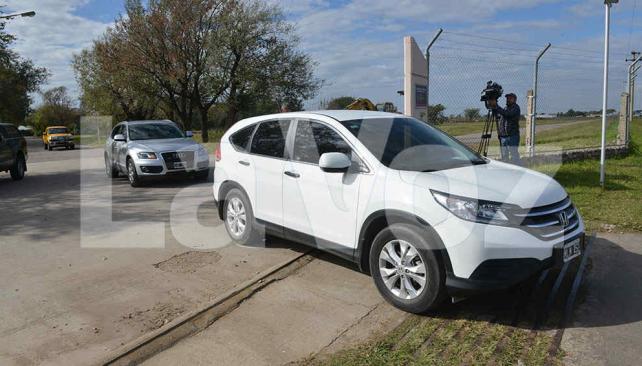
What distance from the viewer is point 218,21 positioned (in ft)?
96.9

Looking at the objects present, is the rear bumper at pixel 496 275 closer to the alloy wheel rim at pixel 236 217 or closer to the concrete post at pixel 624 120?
the alloy wheel rim at pixel 236 217

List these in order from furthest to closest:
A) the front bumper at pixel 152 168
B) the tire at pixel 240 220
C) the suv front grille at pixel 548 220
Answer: the front bumper at pixel 152 168 → the tire at pixel 240 220 → the suv front grille at pixel 548 220

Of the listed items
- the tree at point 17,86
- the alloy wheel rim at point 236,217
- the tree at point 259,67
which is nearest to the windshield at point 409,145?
the alloy wheel rim at point 236,217

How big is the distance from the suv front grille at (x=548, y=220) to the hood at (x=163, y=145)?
9255 millimetres

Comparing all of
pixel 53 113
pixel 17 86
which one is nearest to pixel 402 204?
pixel 17 86

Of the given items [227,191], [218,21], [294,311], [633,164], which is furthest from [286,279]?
[218,21]

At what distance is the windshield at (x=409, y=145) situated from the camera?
4.71 m

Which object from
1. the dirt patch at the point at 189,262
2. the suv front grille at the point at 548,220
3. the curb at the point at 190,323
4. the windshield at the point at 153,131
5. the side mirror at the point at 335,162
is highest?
the windshield at the point at 153,131

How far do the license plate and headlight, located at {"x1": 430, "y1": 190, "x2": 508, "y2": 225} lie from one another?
65cm

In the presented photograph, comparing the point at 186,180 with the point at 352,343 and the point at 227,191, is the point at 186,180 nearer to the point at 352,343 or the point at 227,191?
the point at 227,191

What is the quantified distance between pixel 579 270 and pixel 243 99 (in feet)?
91.2

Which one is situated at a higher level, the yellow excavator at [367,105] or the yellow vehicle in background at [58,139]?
the yellow excavator at [367,105]

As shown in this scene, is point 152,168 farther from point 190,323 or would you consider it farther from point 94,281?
point 190,323

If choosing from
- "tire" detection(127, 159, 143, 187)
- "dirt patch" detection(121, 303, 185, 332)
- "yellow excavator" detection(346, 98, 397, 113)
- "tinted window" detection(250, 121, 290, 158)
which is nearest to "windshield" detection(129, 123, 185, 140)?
"tire" detection(127, 159, 143, 187)
